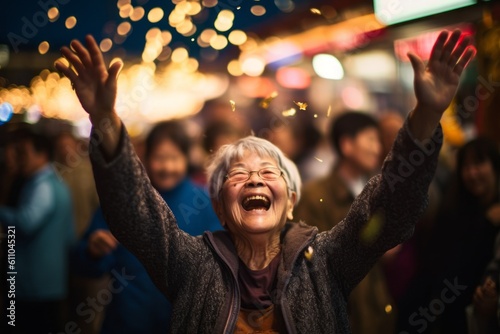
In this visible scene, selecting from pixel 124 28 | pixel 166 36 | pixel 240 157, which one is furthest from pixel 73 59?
pixel 166 36

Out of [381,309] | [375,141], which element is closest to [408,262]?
[381,309]

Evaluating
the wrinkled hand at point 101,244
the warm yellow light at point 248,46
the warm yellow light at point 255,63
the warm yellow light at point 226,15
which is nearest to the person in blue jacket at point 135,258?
the wrinkled hand at point 101,244

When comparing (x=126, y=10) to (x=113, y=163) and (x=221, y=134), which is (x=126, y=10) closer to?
(x=221, y=134)

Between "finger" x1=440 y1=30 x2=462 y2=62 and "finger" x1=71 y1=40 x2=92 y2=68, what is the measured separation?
117 centimetres

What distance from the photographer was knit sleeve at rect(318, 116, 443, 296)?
1.89 m

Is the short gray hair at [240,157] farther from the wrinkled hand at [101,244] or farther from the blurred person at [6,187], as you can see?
the blurred person at [6,187]

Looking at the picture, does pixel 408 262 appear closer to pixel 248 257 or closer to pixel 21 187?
pixel 248 257

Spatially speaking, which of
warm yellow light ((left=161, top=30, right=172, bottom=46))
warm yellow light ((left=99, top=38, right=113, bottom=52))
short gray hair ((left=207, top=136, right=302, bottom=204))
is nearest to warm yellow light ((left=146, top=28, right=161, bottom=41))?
warm yellow light ((left=161, top=30, right=172, bottom=46))

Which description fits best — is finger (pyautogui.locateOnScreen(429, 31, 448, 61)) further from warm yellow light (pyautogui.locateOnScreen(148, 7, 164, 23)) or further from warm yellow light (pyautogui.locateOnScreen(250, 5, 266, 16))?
warm yellow light (pyautogui.locateOnScreen(148, 7, 164, 23))

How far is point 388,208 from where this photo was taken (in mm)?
1939

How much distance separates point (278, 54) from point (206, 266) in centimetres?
667

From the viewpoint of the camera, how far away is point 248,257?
2170 millimetres

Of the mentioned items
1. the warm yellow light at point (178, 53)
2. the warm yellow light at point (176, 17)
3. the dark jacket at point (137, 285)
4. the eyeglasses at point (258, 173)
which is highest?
the warm yellow light at point (176, 17)

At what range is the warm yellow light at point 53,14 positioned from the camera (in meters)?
3.29
